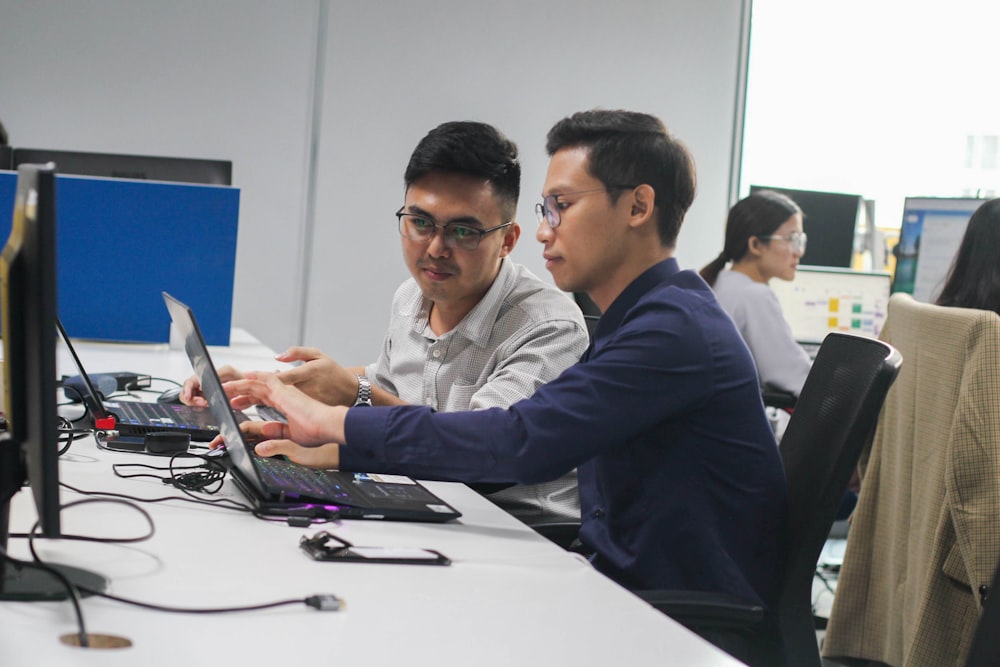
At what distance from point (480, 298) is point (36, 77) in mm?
3459

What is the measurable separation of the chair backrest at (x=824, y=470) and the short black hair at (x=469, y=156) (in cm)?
86

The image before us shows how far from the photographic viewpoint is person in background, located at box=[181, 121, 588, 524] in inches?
76.7

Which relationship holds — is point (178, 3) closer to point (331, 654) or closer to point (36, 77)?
point (36, 77)

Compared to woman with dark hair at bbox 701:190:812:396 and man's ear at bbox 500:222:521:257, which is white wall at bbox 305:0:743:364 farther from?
man's ear at bbox 500:222:521:257

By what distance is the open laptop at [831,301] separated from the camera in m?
4.32

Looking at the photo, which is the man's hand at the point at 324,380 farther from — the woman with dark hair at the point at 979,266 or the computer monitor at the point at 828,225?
the computer monitor at the point at 828,225

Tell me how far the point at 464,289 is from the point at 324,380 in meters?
0.33

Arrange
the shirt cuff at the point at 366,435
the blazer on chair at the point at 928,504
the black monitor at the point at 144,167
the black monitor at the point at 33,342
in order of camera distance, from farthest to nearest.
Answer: the black monitor at the point at 144,167, the blazer on chair at the point at 928,504, the shirt cuff at the point at 366,435, the black monitor at the point at 33,342

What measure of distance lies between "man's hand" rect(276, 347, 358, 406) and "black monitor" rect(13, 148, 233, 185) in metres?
1.55

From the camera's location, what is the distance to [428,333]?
2150 mm

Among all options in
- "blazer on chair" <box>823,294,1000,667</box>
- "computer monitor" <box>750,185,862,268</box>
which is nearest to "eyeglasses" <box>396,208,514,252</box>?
"blazer on chair" <box>823,294,1000,667</box>

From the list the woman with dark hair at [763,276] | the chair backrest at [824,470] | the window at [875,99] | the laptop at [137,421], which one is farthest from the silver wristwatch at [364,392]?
the window at [875,99]

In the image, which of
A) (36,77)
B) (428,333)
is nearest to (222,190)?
(428,333)

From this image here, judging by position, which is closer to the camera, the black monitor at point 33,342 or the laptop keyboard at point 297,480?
the black monitor at point 33,342
